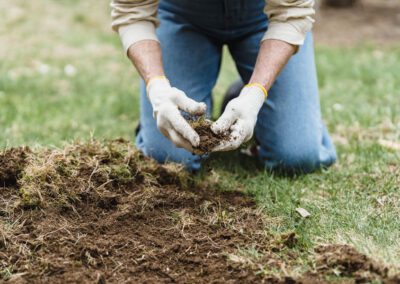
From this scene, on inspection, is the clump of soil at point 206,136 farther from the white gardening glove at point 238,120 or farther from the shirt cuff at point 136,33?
the shirt cuff at point 136,33

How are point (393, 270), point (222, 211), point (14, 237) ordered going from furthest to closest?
point (222, 211) < point (14, 237) < point (393, 270)

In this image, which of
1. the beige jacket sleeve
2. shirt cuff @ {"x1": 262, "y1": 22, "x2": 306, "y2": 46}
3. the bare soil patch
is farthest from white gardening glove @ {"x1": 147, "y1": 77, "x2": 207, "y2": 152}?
the bare soil patch

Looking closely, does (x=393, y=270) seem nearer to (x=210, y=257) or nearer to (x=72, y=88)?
(x=210, y=257)

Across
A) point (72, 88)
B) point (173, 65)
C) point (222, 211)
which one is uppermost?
point (173, 65)

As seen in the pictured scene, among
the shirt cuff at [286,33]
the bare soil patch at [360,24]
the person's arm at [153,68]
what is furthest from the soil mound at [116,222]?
the bare soil patch at [360,24]

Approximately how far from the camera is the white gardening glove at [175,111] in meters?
2.28

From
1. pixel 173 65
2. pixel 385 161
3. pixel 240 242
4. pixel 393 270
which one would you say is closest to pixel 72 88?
pixel 173 65

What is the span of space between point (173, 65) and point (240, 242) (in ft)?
4.29

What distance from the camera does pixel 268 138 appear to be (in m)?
3.12

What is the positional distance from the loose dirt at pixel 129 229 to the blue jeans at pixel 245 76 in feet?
1.51

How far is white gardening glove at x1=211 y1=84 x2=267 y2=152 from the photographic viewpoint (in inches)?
91.7

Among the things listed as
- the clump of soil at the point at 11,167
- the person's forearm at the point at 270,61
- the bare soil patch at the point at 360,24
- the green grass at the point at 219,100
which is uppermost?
the person's forearm at the point at 270,61

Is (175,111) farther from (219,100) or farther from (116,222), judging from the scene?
(219,100)

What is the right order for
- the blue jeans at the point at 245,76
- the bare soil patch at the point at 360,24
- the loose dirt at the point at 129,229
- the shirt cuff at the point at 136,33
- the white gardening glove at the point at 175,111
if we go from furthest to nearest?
the bare soil patch at the point at 360,24 → the blue jeans at the point at 245,76 → the shirt cuff at the point at 136,33 → the white gardening glove at the point at 175,111 → the loose dirt at the point at 129,229
